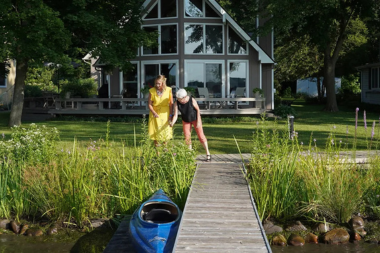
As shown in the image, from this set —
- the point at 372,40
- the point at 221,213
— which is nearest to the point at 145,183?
the point at 221,213

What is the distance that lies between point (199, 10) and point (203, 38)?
1.47m

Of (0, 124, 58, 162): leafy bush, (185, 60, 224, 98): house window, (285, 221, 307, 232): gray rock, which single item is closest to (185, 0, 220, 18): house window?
(185, 60, 224, 98): house window

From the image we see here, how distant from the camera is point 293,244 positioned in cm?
819

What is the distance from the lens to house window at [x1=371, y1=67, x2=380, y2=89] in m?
35.4

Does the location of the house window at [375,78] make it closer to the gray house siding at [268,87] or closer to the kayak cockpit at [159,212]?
the gray house siding at [268,87]

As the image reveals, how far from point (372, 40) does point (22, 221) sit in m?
38.1

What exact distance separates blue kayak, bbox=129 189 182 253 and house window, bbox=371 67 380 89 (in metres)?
30.9

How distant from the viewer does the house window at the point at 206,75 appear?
89.4 ft

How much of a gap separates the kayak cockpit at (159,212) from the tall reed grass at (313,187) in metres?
1.62

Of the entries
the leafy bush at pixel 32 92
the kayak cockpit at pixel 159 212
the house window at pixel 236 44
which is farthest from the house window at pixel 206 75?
the kayak cockpit at pixel 159 212

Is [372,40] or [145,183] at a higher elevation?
[372,40]

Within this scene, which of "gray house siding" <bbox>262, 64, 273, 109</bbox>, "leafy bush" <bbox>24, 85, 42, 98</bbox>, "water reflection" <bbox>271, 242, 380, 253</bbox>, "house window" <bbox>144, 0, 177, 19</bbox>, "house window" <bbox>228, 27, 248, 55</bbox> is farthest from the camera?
"leafy bush" <bbox>24, 85, 42, 98</bbox>

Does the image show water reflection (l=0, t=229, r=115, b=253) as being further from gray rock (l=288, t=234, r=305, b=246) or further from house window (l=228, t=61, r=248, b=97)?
house window (l=228, t=61, r=248, b=97)

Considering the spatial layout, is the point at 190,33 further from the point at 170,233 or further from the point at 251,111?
the point at 170,233
